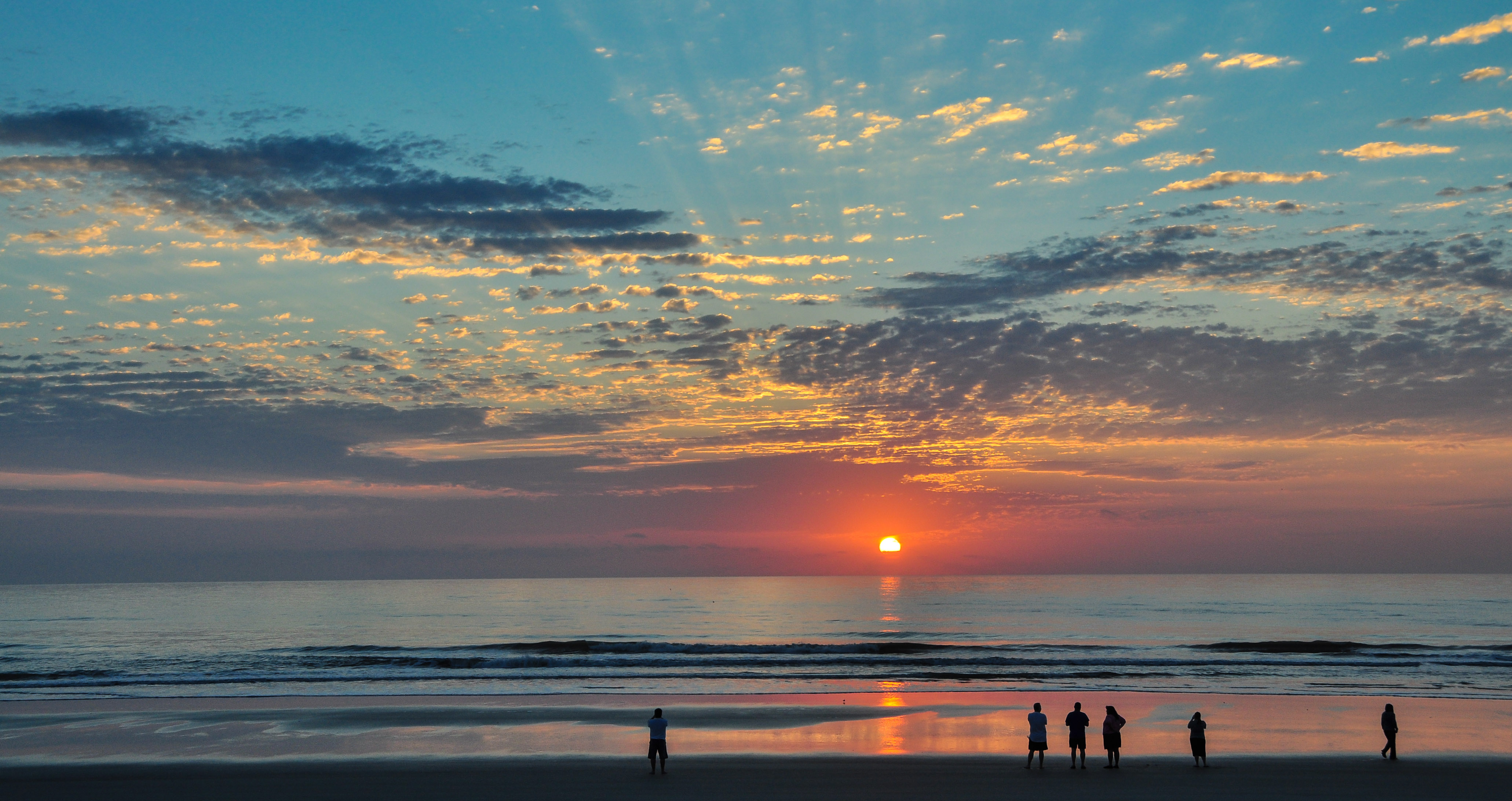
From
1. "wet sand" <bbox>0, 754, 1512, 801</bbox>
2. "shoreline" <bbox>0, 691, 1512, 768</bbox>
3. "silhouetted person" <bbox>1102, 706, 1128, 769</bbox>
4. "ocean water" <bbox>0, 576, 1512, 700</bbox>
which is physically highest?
"silhouetted person" <bbox>1102, 706, 1128, 769</bbox>

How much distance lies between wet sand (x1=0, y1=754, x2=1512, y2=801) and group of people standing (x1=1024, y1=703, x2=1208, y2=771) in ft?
0.99

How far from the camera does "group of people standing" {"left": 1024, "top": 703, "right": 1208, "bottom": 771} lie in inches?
Result: 768

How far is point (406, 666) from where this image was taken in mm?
44000

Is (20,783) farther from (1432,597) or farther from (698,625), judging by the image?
(1432,597)

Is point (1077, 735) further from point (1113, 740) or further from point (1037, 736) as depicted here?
point (1037, 736)

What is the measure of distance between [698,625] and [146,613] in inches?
2325

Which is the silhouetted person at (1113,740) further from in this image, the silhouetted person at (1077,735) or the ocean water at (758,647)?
the ocean water at (758,647)

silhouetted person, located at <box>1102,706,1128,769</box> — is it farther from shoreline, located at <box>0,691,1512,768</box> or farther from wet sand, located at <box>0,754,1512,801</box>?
shoreline, located at <box>0,691,1512,768</box>

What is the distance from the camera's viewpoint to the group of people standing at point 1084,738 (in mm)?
19516

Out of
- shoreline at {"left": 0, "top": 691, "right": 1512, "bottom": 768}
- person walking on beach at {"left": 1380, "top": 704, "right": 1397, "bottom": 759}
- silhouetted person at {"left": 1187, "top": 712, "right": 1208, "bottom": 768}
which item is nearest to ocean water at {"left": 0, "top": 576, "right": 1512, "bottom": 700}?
shoreline at {"left": 0, "top": 691, "right": 1512, "bottom": 768}

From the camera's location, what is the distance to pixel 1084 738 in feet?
66.0

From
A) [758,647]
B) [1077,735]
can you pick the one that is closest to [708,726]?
[1077,735]

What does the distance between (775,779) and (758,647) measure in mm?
34224

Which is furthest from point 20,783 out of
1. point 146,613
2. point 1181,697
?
point 146,613
